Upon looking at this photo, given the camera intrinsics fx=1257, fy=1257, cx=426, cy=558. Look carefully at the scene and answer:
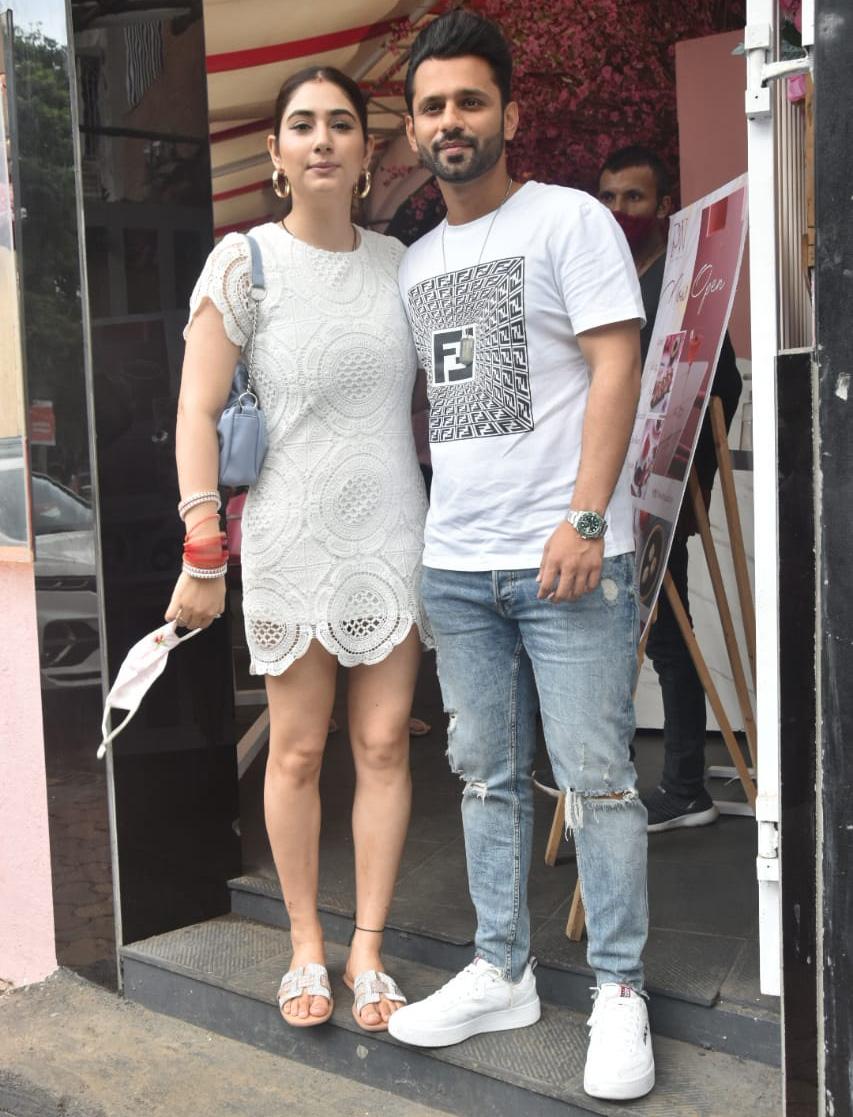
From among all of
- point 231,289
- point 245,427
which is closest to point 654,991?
point 245,427

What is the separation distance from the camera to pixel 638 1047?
8.25ft

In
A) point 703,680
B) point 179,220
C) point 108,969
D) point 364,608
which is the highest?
point 179,220

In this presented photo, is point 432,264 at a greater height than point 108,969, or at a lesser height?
greater

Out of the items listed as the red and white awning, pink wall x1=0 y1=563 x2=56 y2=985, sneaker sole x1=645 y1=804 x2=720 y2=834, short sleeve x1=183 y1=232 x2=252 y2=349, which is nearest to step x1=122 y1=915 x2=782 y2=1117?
pink wall x1=0 y1=563 x2=56 y2=985

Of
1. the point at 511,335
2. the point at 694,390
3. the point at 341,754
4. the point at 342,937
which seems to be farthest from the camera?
the point at 341,754

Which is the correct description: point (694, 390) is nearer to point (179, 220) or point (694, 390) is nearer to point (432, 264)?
point (432, 264)

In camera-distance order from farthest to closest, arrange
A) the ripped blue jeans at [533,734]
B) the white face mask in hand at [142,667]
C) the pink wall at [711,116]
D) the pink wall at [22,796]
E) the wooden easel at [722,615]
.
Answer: the pink wall at [711,116]
the pink wall at [22,796]
the wooden easel at [722,615]
the white face mask in hand at [142,667]
the ripped blue jeans at [533,734]

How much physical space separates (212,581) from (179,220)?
1192 millimetres

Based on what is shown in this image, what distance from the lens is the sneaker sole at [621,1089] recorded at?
8.13 feet

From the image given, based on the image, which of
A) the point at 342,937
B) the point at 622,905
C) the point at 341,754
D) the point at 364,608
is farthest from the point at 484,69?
the point at 341,754

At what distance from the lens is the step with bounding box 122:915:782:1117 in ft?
8.36

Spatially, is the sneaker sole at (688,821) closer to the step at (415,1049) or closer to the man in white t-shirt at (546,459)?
the step at (415,1049)

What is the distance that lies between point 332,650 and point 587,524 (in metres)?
0.70

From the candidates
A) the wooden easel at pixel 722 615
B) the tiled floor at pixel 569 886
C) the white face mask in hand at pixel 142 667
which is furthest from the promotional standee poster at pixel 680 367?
the white face mask in hand at pixel 142 667
